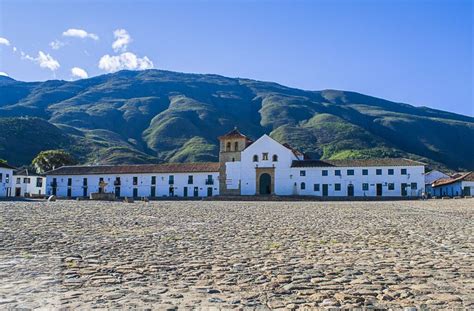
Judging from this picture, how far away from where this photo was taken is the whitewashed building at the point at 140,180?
201ft

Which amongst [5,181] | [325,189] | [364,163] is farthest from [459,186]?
[5,181]

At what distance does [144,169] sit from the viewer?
63625 mm

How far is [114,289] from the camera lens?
203 inches

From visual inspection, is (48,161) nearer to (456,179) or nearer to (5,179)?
(5,179)

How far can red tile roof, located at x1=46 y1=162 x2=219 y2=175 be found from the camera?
202 feet

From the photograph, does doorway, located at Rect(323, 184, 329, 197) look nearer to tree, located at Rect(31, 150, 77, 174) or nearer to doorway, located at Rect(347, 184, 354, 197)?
doorway, located at Rect(347, 184, 354, 197)

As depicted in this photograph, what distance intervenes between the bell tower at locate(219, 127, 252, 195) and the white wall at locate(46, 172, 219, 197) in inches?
31.0

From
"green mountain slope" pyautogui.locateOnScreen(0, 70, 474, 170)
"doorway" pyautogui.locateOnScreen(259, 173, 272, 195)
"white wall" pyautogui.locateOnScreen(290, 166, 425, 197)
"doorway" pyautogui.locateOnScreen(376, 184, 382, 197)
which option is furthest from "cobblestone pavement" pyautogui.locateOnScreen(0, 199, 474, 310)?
"green mountain slope" pyautogui.locateOnScreen(0, 70, 474, 170)

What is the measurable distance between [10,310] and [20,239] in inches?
227

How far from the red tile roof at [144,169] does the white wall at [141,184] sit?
0.52 meters

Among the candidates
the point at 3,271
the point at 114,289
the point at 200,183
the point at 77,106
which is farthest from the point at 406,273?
the point at 77,106

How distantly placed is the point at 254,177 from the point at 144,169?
15.0 metres

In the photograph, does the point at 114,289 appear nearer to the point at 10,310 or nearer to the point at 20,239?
the point at 10,310

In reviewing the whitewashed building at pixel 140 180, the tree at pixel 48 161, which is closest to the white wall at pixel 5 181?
the whitewashed building at pixel 140 180
